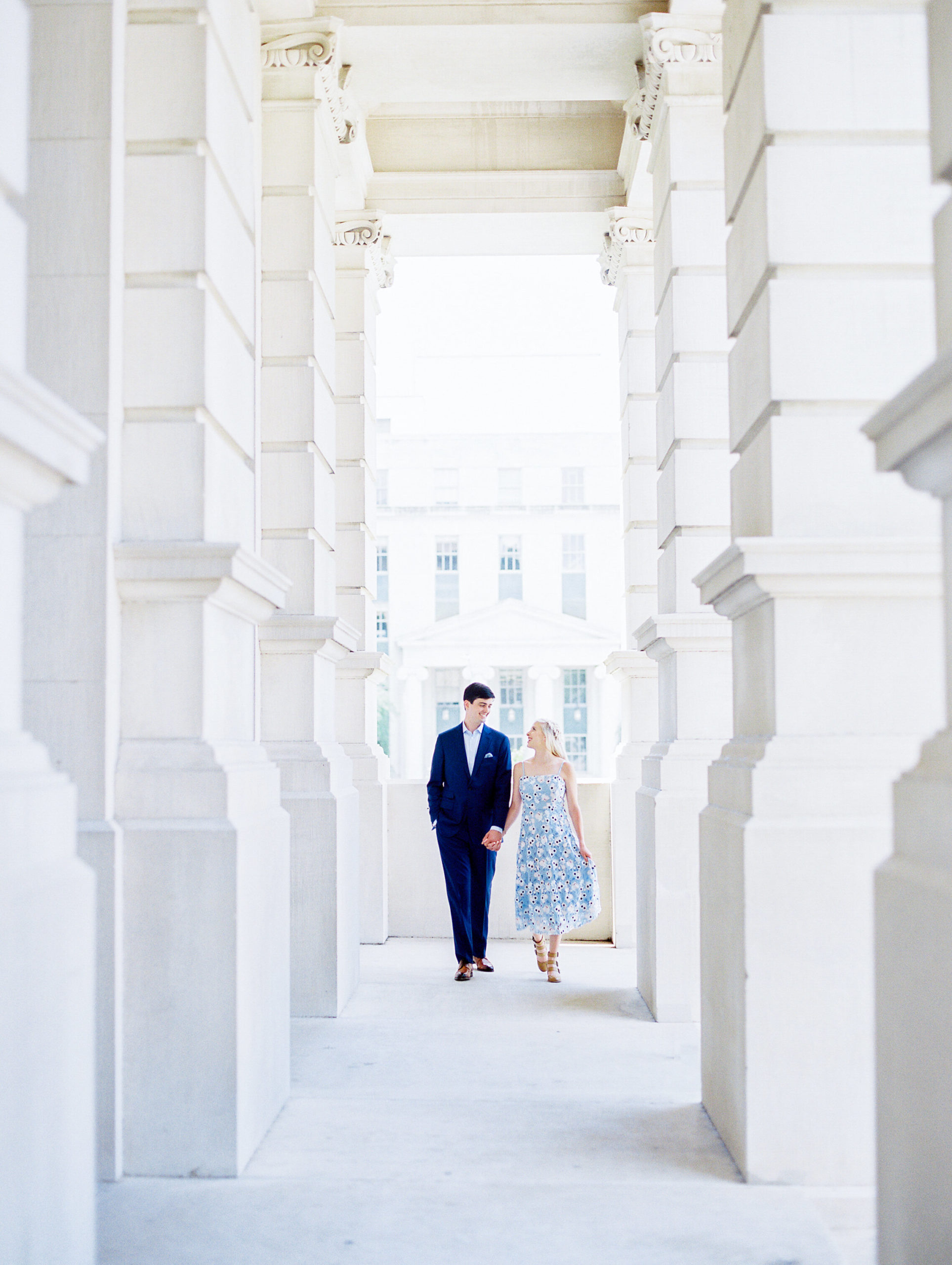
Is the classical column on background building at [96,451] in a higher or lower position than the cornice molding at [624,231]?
lower

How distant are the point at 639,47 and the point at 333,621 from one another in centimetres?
457

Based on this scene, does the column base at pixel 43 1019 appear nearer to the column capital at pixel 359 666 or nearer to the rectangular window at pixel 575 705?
the column capital at pixel 359 666

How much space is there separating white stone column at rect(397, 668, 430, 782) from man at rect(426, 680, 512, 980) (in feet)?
78.9

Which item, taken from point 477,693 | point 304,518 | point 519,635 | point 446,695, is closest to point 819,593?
point 304,518

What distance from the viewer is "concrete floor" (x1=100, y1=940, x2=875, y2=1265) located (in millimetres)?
3648

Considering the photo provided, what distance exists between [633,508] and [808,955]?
628cm

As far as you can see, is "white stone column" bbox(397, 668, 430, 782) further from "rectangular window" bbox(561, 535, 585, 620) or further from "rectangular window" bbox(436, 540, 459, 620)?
"rectangular window" bbox(561, 535, 585, 620)

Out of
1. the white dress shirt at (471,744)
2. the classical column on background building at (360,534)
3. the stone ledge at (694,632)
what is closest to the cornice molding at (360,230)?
the classical column on background building at (360,534)

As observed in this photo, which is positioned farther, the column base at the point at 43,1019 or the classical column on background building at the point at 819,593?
the classical column on background building at the point at 819,593

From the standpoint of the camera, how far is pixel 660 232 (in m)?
7.80

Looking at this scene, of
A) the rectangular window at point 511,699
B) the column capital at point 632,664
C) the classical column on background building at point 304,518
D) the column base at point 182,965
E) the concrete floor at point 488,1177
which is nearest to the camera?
the concrete floor at point 488,1177

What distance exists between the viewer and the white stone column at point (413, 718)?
32.8 m

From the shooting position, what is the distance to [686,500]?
7.31 metres

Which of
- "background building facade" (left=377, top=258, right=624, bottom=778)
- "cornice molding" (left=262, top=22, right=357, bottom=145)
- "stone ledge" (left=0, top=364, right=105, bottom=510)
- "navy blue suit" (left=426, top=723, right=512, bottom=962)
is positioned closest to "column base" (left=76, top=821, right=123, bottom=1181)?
"stone ledge" (left=0, top=364, right=105, bottom=510)
